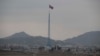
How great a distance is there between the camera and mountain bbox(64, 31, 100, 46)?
320 inches

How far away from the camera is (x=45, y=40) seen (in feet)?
26.5

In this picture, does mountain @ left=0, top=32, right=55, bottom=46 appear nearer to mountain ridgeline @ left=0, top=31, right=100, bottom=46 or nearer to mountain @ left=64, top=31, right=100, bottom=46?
mountain ridgeline @ left=0, top=31, right=100, bottom=46

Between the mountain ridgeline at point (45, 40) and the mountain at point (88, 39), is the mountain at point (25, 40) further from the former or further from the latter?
the mountain at point (88, 39)

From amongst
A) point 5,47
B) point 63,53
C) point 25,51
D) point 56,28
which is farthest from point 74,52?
point 5,47

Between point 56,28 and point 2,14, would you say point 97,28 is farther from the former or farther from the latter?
point 2,14

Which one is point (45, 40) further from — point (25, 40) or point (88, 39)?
point (88, 39)

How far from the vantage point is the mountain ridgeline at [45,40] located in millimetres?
8070

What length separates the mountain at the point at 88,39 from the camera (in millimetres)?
8125

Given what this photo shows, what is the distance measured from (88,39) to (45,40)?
1160mm

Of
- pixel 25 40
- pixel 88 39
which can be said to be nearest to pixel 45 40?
pixel 25 40

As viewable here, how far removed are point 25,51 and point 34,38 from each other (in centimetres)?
43

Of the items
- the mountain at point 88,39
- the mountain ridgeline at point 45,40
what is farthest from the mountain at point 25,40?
the mountain at point 88,39

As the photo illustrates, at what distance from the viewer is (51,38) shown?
8.14 metres

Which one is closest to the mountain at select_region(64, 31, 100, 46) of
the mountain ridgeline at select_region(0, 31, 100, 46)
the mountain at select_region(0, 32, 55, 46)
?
the mountain ridgeline at select_region(0, 31, 100, 46)
